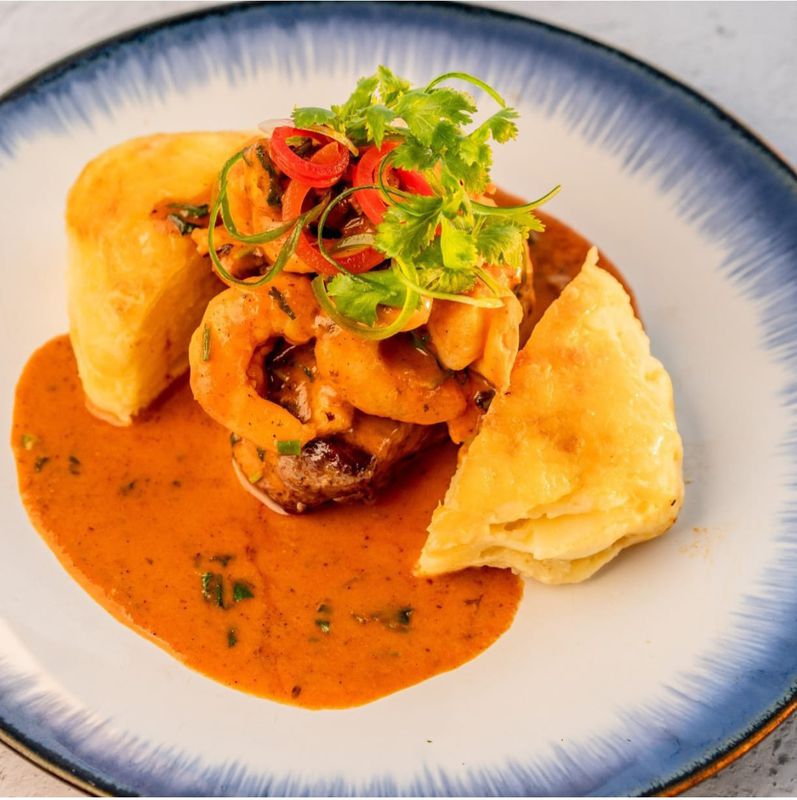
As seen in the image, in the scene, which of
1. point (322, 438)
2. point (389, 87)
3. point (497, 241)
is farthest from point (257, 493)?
point (389, 87)

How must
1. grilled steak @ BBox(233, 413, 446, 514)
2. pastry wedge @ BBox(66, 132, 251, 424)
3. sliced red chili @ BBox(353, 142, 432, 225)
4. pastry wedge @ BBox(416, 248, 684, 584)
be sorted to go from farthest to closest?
pastry wedge @ BBox(66, 132, 251, 424) < grilled steak @ BBox(233, 413, 446, 514) < pastry wedge @ BBox(416, 248, 684, 584) < sliced red chili @ BBox(353, 142, 432, 225)

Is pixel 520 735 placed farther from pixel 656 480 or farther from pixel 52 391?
pixel 52 391

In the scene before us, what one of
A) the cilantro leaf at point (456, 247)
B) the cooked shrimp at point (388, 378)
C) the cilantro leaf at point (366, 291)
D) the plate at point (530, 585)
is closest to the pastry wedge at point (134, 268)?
the plate at point (530, 585)

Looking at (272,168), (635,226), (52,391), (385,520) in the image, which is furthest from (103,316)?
(635,226)

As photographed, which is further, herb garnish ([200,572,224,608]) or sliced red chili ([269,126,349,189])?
herb garnish ([200,572,224,608])

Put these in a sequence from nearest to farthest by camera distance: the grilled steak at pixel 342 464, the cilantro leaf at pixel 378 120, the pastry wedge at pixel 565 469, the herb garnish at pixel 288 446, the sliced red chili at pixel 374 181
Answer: the cilantro leaf at pixel 378 120, the sliced red chili at pixel 374 181, the pastry wedge at pixel 565 469, the herb garnish at pixel 288 446, the grilled steak at pixel 342 464

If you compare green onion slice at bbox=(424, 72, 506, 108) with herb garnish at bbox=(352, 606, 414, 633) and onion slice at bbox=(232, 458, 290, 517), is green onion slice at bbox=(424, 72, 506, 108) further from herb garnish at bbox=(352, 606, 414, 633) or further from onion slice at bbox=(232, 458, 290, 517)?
herb garnish at bbox=(352, 606, 414, 633)

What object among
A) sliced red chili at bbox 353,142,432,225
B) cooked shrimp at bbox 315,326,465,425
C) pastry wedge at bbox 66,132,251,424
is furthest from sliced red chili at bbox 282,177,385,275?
pastry wedge at bbox 66,132,251,424

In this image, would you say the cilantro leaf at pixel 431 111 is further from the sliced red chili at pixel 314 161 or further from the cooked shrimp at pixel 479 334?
the cooked shrimp at pixel 479 334
